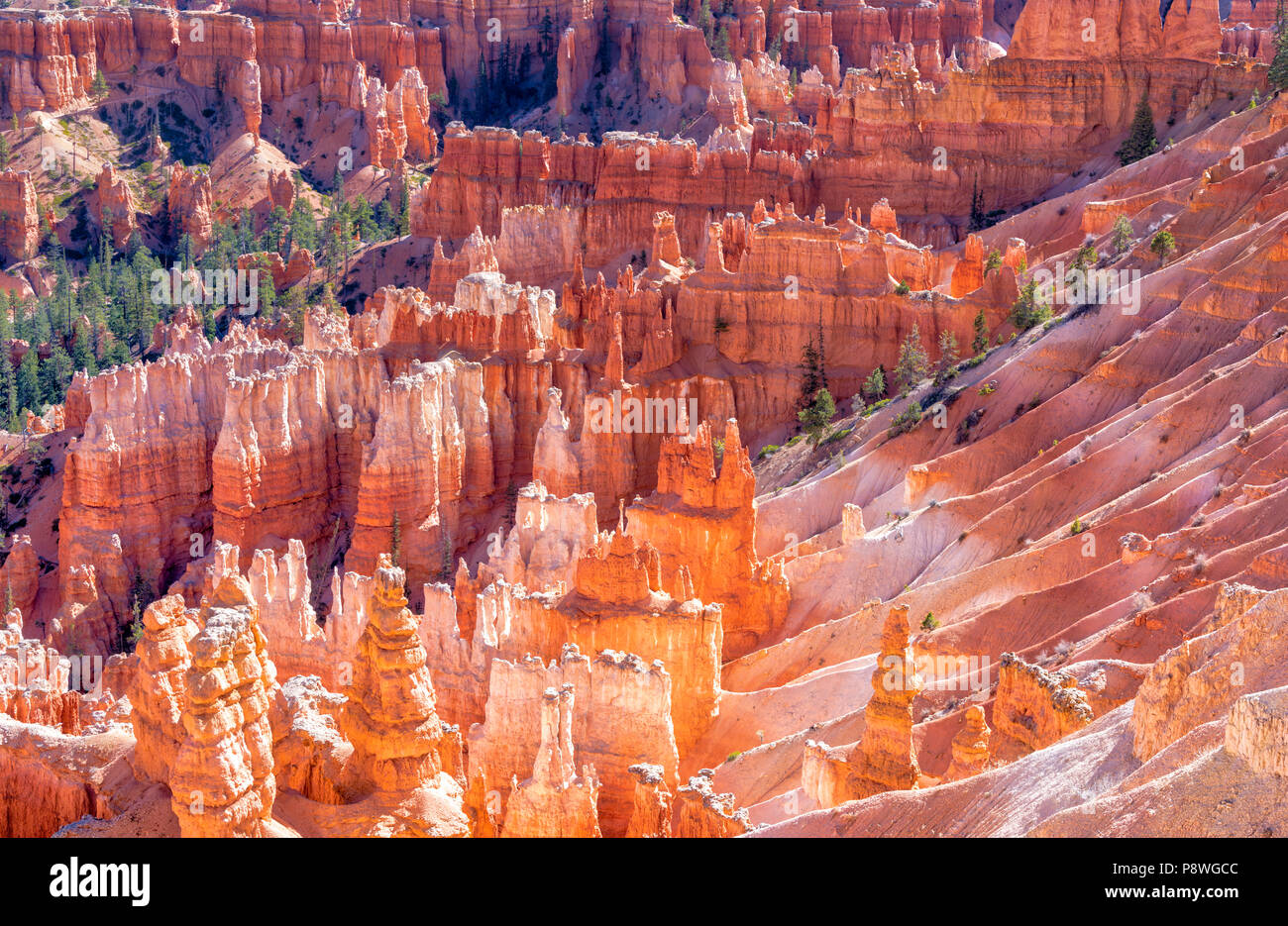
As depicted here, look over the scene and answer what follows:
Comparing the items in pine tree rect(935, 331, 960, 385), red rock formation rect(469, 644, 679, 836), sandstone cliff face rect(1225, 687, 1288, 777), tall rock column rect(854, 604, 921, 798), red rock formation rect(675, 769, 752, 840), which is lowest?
red rock formation rect(469, 644, 679, 836)

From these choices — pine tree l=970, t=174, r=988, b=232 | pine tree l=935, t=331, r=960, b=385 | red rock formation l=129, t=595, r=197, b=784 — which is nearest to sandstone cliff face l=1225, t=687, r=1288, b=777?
red rock formation l=129, t=595, r=197, b=784

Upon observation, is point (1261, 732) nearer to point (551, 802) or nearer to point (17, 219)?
point (551, 802)

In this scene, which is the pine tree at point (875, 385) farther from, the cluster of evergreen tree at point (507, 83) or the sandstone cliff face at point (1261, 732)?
the cluster of evergreen tree at point (507, 83)

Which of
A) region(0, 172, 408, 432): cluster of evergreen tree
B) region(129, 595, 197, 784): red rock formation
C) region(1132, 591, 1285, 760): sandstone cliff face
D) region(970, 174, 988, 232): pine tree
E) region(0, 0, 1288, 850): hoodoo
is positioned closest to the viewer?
region(1132, 591, 1285, 760): sandstone cliff face

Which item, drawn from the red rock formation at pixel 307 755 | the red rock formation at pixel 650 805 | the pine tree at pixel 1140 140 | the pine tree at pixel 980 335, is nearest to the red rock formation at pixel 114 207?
the pine tree at pixel 1140 140

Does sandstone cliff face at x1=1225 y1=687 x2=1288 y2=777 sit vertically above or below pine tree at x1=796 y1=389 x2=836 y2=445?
above

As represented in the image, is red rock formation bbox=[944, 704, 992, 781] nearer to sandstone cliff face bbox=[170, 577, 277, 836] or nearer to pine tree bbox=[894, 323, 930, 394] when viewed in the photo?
sandstone cliff face bbox=[170, 577, 277, 836]

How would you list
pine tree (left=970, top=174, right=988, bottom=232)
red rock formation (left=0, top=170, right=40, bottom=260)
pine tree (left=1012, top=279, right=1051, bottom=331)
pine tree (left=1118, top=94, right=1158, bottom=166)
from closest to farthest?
1. pine tree (left=1012, top=279, right=1051, bottom=331)
2. pine tree (left=1118, top=94, right=1158, bottom=166)
3. pine tree (left=970, top=174, right=988, bottom=232)
4. red rock formation (left=0, top=170, right=40, bottom=260)
